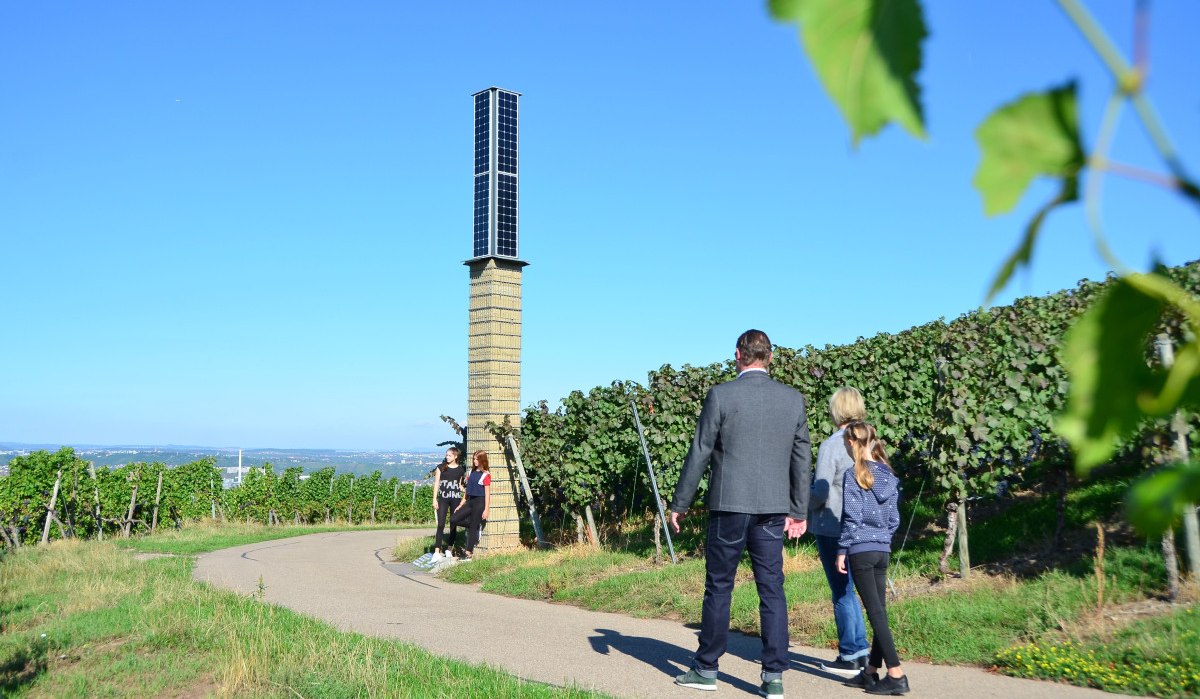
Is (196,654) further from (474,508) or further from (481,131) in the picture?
(481,131)

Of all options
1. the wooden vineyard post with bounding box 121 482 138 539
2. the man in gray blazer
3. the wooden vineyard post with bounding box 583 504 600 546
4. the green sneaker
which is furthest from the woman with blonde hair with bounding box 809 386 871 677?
the wooden vineyard post with bounding box 121 482 138 539

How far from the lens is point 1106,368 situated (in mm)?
458

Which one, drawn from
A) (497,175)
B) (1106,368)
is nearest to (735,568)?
(1106,368)

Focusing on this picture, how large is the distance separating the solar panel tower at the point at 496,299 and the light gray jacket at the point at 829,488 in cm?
828

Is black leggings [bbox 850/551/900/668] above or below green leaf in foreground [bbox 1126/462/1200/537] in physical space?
below

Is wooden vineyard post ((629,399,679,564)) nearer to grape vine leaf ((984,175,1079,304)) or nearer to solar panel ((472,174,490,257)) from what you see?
solar panel ((472,174,490,257))

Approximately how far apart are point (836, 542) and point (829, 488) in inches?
14.4

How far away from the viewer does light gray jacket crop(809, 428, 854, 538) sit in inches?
248

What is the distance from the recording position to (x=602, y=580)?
10.3 metres

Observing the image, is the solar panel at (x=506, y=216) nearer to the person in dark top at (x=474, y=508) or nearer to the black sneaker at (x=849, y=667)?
the person in dark top at (x=474, y=508)

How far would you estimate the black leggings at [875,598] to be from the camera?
5707mm

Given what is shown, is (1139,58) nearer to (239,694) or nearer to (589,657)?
(239,694)

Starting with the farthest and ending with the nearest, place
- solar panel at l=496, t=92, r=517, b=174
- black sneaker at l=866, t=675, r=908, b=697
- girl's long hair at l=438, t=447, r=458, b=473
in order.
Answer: girl's long hair at l=438, t=447, r=458, b=473, solar panel at l=496, t=92, r=517, b=174, black sneaker at l=866, t=675, r=908, b=697

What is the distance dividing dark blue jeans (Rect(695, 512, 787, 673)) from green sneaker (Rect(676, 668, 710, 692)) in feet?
0.29
